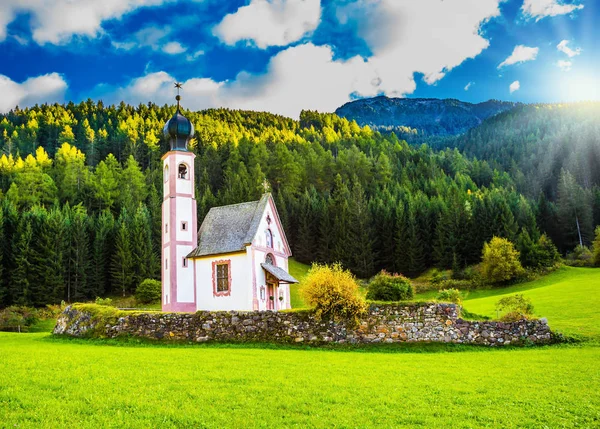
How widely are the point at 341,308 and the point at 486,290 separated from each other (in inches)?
1323

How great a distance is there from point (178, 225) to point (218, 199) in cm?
4659

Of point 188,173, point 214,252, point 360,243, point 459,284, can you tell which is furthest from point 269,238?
point 360,243

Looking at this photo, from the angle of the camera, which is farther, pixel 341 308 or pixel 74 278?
pixel 74 278

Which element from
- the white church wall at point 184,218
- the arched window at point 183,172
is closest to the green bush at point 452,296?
the white church wall at point 184,218

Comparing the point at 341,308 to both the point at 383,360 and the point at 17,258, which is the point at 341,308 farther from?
the point at 17,258

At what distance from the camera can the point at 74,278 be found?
5747 cm

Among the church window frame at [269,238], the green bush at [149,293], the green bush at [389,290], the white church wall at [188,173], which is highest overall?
the white church wall at [188,173]

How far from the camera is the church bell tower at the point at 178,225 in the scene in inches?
1336

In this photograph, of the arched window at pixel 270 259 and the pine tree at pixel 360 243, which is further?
the pine tree at pixel 360 243

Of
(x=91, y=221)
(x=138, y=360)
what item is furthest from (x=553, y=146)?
(x=138, y=360)

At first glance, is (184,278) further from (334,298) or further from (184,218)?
(334,298)

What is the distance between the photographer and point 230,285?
3334cm

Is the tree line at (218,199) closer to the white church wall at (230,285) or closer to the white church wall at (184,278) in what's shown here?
the white church wall at (184,278)

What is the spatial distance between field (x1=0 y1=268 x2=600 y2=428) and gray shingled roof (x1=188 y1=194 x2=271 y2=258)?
15799 mm
